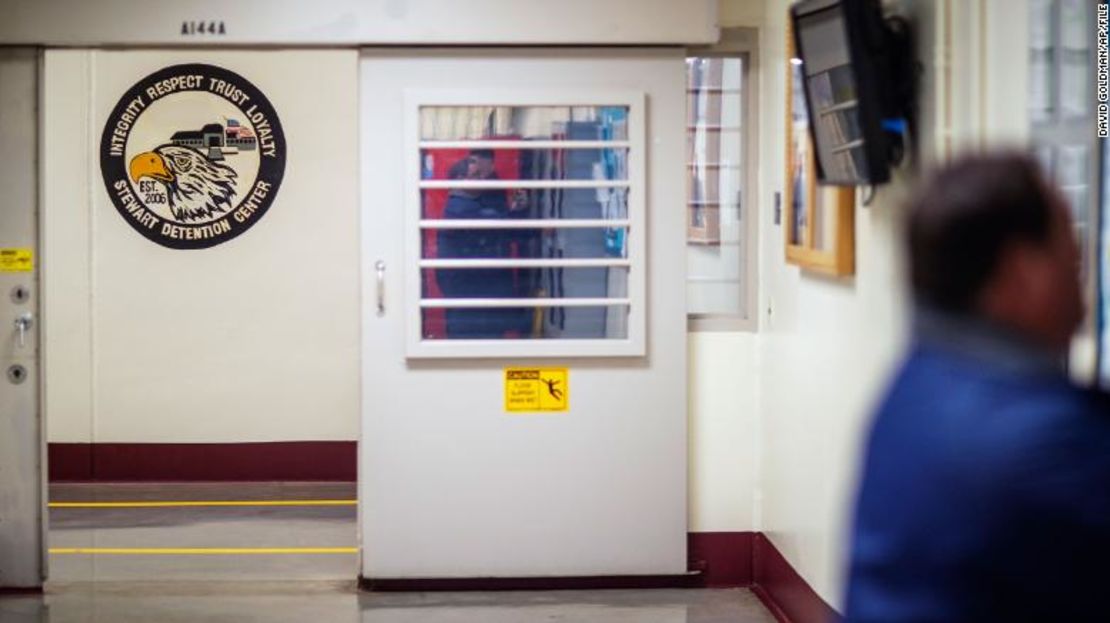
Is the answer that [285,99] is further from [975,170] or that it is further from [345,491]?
[975,170]

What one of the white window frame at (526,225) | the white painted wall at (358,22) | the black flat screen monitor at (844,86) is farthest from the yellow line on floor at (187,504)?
the black flat screen monitor at (844,86)

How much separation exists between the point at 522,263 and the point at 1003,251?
421 cm

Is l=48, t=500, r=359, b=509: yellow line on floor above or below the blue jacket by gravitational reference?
below

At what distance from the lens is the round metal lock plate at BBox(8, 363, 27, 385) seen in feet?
18.7

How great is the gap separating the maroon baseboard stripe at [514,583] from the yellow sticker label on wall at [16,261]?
1624 millimetres

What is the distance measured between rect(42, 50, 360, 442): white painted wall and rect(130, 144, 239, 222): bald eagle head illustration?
0.82 ft

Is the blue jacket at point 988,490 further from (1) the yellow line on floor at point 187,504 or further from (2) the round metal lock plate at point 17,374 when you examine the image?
(1) the yellow line on floor at point 187,504

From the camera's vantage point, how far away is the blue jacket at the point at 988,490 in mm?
1441

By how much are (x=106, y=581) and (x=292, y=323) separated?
2.25m

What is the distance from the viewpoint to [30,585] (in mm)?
5801

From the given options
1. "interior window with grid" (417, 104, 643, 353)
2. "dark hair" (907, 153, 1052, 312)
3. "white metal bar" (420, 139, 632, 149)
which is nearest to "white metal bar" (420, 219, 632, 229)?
"interior window with grid" (417, 104, 643, 353)

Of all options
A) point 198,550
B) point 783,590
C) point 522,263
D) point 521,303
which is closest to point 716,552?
point 783,590

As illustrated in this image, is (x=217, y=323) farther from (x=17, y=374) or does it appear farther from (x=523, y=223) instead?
(x=523, y=223)

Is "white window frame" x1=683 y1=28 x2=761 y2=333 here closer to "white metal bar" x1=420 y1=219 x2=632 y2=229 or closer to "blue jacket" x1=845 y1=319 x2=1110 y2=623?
"white metal bar" x1=420 y1=219 x2=632 y2=229
